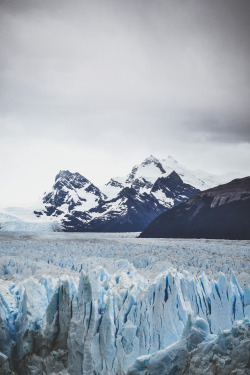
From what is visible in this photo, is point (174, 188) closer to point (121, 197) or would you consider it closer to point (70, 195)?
point (121, 197)

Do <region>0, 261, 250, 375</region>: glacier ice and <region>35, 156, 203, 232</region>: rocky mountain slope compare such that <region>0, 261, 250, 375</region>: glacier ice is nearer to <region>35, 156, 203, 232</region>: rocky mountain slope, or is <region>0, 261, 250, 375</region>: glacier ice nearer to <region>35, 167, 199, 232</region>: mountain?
<region>35, 167, 199, 232</region>: mountain

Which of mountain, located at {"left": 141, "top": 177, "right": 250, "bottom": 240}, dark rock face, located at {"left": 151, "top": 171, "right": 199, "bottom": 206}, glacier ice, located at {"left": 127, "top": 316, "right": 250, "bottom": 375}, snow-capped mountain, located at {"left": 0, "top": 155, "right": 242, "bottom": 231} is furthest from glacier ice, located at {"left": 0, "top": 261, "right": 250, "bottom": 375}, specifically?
dark rock face, located at {"left": 151, "top": 171, "right": 199, "bottom": 206}

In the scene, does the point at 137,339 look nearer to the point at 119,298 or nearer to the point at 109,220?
the point at 119,298

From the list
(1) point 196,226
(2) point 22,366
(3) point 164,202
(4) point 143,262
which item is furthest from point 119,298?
(3) point 164,202

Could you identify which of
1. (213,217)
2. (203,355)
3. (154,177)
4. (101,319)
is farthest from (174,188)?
(203,355)

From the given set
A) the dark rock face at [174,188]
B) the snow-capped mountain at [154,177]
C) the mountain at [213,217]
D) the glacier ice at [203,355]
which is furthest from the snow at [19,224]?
the dark rock face at [174,188]

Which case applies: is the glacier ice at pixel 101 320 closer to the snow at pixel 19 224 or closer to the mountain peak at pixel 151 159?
the snow at pixel 19 224
